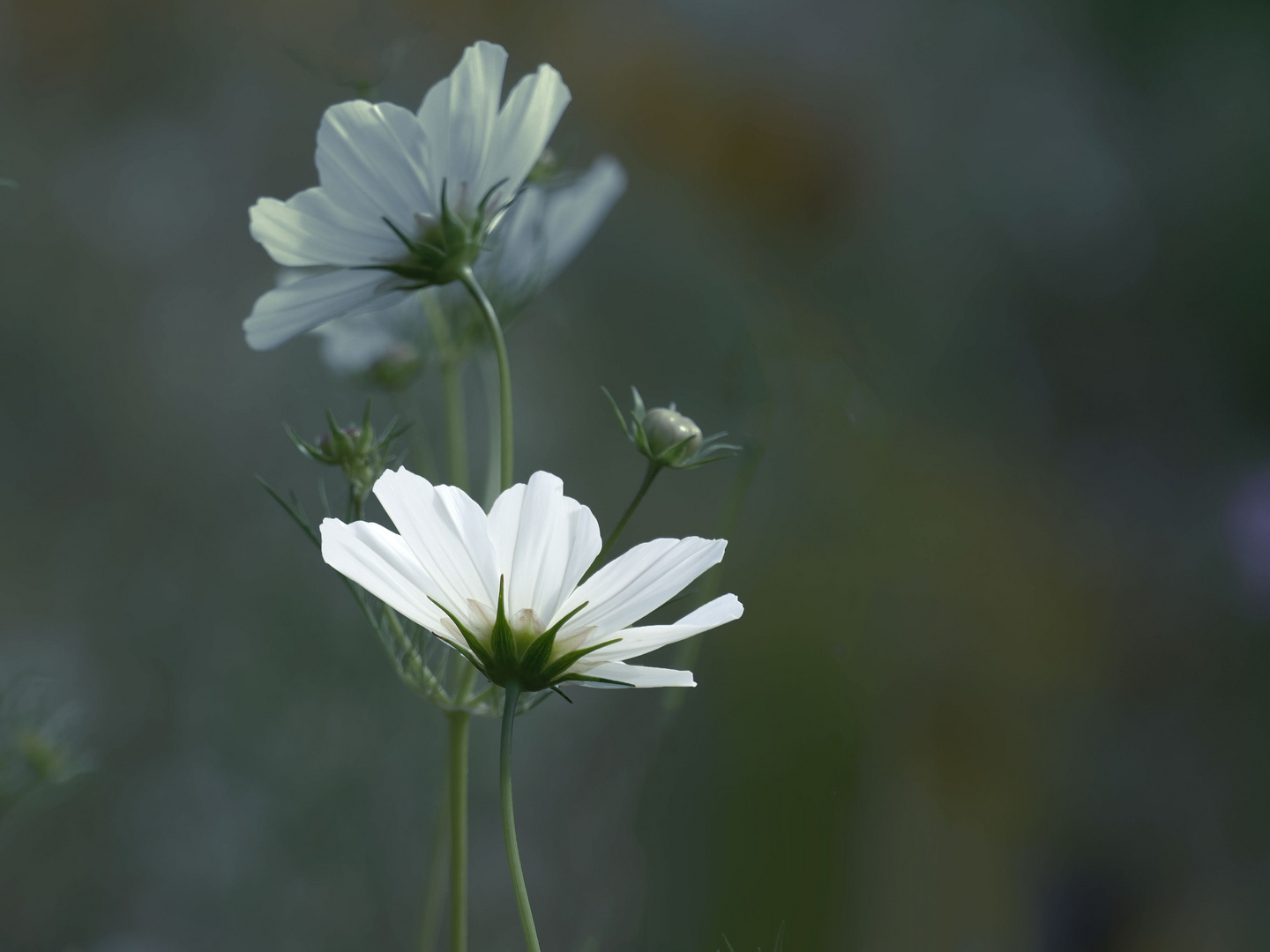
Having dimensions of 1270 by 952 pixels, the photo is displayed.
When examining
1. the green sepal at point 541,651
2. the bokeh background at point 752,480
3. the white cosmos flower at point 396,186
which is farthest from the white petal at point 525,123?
the bokeh background at point 752,480

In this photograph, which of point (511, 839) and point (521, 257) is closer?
point (511, 839)

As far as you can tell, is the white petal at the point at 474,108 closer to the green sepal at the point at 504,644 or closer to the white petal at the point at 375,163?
the white petal at the point at 375,163

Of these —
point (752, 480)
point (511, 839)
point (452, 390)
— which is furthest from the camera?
point (752, 480)

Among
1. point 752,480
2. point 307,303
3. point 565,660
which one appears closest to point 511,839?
point 565,660

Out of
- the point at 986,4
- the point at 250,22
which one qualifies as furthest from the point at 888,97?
the point at 250,22

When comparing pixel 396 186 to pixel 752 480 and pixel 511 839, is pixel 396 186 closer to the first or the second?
pixel 511 839

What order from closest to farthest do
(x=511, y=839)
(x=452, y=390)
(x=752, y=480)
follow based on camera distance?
1. (x=511, y=839)
2. (x=452, y=390)
3. (x=752, y=480)
